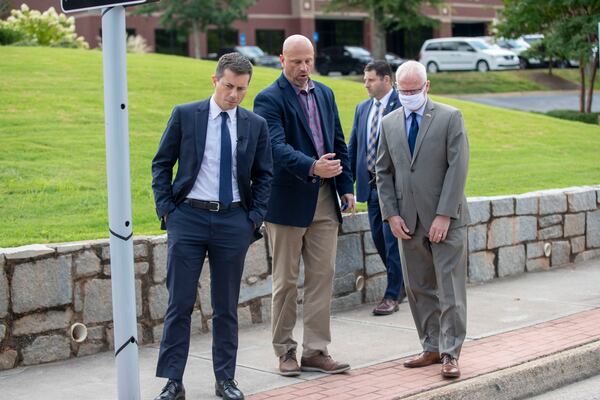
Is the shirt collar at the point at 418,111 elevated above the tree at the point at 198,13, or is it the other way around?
the tree at the point at 198,13

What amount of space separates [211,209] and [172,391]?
106 centimetres

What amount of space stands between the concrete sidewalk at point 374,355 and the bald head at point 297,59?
1.93 meters

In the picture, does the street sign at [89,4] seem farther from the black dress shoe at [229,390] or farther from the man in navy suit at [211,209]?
the black dress shoe at [229,390]

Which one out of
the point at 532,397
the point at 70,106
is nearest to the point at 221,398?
the point at 532,397

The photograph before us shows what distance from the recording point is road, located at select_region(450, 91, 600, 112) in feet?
107

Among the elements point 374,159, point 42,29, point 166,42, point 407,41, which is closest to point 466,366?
point 374,159

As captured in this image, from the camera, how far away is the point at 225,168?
6.01 m

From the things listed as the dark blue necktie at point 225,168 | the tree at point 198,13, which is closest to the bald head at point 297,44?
the dark blue necktie at point 225,168

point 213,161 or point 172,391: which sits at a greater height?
point 213,161

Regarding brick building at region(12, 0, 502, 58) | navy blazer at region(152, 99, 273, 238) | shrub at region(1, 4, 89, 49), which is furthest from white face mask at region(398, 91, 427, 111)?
brick building at region(12, 0, 502, 58)

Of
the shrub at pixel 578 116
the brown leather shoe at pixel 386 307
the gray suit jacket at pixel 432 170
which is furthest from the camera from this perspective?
the shrub at pixel 578 116

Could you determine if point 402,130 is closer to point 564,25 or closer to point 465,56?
point 564,25

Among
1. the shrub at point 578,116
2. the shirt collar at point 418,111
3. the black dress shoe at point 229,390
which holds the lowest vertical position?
the shrub at point 578,116

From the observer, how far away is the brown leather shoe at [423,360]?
6.84 metres
